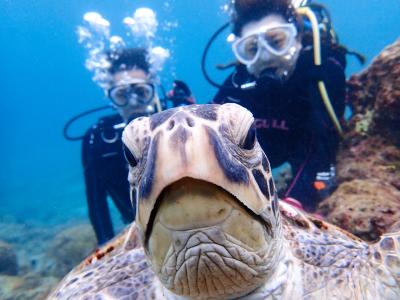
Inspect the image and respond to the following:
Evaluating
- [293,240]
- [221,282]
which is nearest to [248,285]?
[221,282]

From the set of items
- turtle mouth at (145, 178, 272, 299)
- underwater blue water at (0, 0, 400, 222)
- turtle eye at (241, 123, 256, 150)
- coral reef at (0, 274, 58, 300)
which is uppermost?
underwater blue water at (0, 0, 400, 222)

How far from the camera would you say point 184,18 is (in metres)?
46.4

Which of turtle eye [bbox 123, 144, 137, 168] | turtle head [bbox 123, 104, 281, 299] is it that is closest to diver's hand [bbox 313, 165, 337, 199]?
turtle head [bbox 123, 104, 281, 299]

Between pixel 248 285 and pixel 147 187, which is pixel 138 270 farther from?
pixel 147 187

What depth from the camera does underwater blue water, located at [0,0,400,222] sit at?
29.2 m

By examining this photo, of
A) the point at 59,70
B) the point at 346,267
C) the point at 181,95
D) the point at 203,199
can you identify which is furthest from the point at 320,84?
the point at 59,70

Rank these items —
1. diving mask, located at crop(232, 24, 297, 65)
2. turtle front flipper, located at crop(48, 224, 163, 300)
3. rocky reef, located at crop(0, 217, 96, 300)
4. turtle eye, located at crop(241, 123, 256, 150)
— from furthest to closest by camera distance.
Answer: rocky reef, located at crop(0, 217, 96, 300), diving mask, located at crop(232, 24, 297, 65), turtle front flipper, located at crop(48, 224, 163, 300), turtle eye, located at crop(241, 123, 256, 150)

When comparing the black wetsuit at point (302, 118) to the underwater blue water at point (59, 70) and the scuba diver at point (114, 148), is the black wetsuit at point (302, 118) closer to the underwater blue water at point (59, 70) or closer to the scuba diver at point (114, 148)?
the scuba diver at point (114, 148)

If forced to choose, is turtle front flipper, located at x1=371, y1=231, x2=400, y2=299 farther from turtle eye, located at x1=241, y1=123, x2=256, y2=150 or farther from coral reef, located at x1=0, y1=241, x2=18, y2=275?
coral reef, located at x1=0, y1=241, x2=18, y2=275

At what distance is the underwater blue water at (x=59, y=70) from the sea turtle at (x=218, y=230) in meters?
14.8

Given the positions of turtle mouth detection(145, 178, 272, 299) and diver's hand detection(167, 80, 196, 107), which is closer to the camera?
turtle mouth detection(145, 178, 272, 299)

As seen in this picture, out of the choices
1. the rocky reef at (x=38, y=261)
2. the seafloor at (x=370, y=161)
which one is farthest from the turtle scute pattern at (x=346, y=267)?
the rocky reef at (x=38, y=261)

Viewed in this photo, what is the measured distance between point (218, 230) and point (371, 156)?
297cm

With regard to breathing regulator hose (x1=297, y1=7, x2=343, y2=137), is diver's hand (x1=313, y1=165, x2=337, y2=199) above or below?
below
